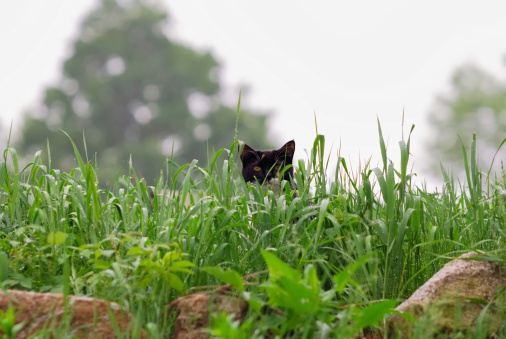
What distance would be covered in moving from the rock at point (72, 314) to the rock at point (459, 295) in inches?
47.7

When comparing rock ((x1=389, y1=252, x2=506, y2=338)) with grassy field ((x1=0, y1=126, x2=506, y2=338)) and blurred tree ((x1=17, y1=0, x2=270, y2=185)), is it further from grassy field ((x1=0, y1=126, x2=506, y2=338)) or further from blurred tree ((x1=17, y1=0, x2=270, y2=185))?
blurred tree ((x1=17, y1=0, x2=270, y2=185))

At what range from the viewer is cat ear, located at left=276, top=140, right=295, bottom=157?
470 centimetres

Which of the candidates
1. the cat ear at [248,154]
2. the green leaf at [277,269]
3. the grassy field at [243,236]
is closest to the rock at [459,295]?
the grassy field at [243,236]

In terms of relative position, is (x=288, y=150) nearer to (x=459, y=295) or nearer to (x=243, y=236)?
(x=243, y=236)

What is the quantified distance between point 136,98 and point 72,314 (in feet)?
85.8

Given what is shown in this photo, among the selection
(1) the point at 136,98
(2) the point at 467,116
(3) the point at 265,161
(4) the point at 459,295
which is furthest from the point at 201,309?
(1) the point at 136,98

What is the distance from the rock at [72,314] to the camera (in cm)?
254

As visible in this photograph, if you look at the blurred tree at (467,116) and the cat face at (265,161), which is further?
the blurred tree at (467,116)

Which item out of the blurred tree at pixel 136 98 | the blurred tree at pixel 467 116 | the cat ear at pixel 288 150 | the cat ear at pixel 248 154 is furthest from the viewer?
the blurred tree at pixel 136 98

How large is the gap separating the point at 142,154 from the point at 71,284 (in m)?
21.5

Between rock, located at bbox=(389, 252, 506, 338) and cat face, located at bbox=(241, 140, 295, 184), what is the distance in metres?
1.86

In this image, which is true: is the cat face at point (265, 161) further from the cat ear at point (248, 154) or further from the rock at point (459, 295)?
the rock at point (459, 295)

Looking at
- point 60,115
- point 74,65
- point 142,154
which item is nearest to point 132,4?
point 74,65

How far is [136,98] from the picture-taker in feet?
91.9
